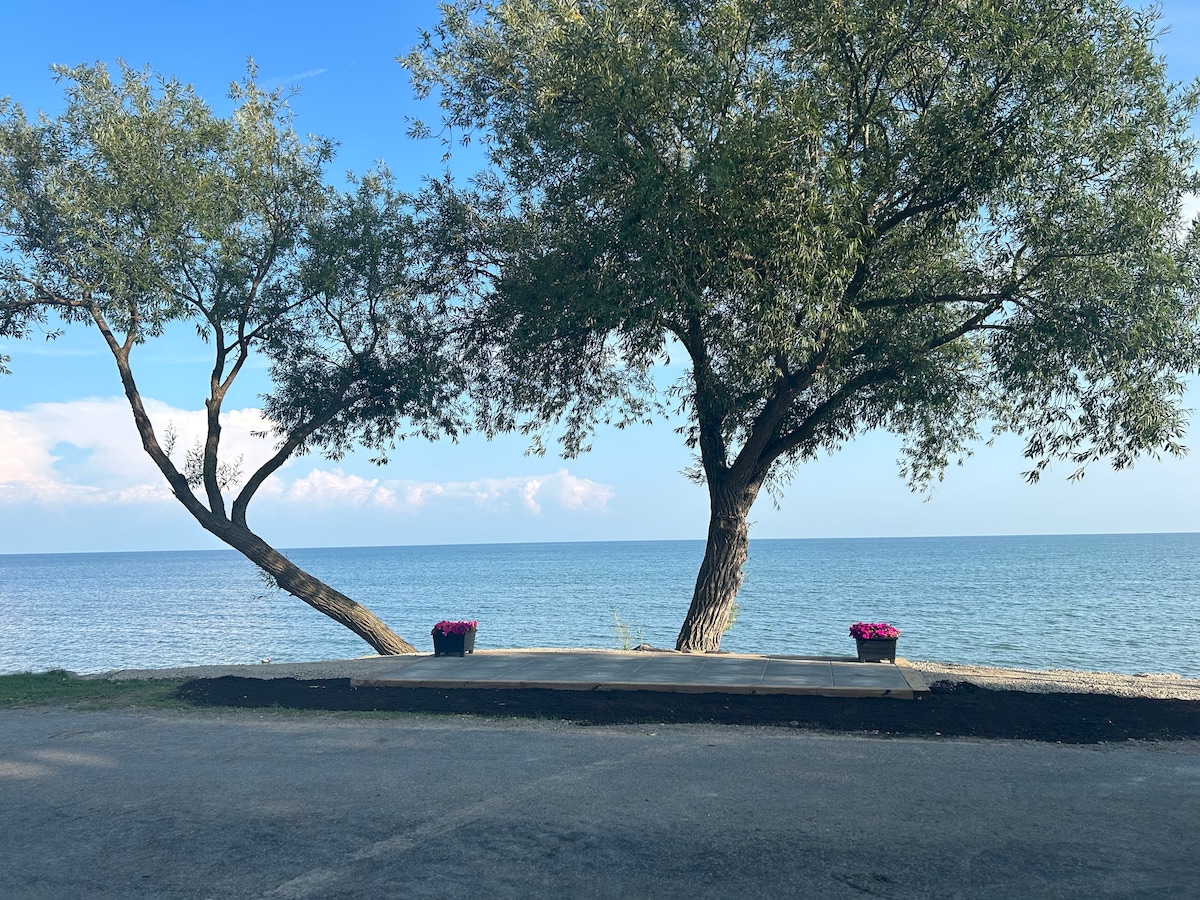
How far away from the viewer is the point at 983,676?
466 inches

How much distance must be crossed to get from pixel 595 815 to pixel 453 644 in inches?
328

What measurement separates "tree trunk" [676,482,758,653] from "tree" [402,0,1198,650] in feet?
6.39

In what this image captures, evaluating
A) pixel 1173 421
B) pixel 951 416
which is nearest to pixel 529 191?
pixel 951 416

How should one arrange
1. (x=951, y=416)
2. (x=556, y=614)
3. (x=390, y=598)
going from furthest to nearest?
(x=390, y=598)
(x=556, y=614)
(x=951, y=416)

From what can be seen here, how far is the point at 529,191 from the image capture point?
46.2 ft

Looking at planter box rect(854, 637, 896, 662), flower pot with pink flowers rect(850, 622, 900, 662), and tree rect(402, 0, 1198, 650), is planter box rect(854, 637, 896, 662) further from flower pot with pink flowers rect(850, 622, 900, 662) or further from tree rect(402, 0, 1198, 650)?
tree rect(402, 0, 1198, 650)

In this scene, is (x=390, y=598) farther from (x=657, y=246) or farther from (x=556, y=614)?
(x=657, y=246)

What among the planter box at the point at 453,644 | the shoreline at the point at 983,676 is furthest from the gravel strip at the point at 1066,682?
the planter box at the point at 453,644

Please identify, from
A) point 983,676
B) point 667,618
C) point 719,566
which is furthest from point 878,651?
point 667,618

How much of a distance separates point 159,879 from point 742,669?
25.3 feet

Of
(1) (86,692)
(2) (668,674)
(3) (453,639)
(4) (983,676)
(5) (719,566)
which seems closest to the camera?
(2) (668,674)

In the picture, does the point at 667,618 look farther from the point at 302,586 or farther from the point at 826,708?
the point at 826,708

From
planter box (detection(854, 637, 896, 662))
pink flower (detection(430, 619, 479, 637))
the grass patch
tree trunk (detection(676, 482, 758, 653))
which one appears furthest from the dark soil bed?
tree trunk (detection(676, 482, 758, 653))

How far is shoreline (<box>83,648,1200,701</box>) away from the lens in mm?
10656
